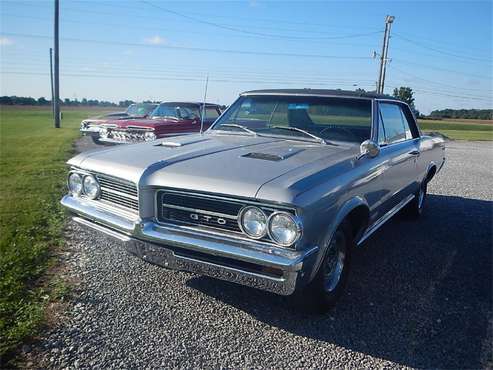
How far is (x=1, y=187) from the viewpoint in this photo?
6.58 metres

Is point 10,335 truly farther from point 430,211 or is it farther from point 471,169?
point 471,169

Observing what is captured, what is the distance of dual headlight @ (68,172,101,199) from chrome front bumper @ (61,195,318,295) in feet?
1.14

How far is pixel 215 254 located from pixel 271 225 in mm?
402

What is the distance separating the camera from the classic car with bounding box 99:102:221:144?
891cm

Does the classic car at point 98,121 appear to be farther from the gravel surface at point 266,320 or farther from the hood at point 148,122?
the gravel surface at point 266,320

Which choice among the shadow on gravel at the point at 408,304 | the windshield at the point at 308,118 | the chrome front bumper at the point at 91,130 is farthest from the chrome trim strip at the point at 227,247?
the chrome front bumper at the point at 91,130

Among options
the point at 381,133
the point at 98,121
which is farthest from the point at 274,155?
the point at 98,121

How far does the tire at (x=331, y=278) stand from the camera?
2.79 metres

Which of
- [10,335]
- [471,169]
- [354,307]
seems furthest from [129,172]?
[471,169]

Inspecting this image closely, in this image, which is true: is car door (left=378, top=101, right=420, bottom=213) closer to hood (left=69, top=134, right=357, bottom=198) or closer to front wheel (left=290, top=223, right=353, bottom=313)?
hood (left=69, top=134, right=357, bottom=198)

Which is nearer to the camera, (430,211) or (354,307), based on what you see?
(354,307)

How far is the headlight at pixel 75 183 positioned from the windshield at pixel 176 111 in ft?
20.6

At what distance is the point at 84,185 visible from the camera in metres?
3.34

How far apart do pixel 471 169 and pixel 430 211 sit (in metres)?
5.83
